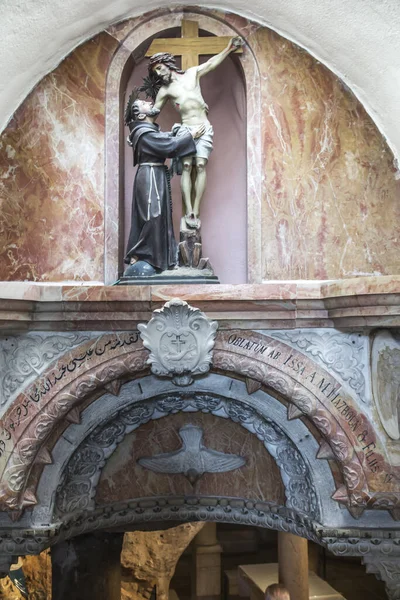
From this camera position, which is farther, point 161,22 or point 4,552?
point 161,22

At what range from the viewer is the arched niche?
426 centimetres

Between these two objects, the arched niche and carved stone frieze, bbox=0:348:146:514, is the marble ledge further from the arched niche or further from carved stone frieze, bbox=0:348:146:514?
the arched niche

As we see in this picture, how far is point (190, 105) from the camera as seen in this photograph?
415 centimetres

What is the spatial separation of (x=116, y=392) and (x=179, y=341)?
456 millimetres

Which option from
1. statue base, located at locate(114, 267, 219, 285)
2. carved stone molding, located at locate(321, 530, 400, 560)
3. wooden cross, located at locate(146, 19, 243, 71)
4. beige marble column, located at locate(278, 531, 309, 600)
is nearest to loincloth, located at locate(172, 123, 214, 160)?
wooden cross, located at locate(146, 19, 243, 71)

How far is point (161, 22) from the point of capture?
14.3ft

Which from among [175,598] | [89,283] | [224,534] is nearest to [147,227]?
[89,283]

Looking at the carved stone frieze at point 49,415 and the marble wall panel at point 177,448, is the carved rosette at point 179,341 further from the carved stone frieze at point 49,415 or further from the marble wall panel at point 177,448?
the marble wall panel at point 177,448

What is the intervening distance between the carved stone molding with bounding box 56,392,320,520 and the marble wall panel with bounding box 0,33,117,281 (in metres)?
0.82

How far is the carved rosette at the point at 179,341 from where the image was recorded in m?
3.75

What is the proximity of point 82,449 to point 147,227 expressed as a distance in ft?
4.25

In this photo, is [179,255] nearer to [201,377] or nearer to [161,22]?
[201,377]

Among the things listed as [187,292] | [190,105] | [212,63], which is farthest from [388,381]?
[212,63]

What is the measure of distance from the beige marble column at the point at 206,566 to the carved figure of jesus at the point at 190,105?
4.30 metres
